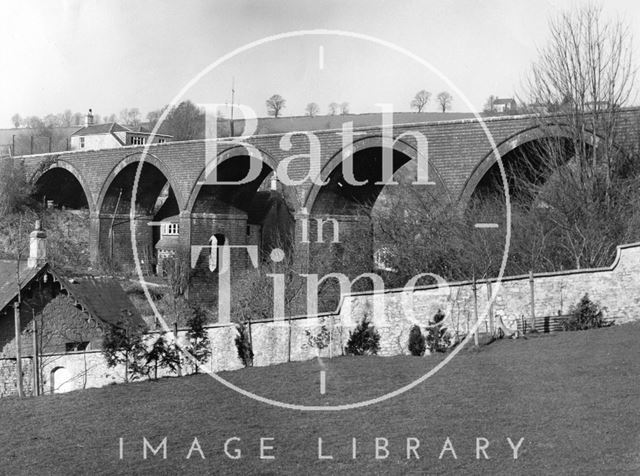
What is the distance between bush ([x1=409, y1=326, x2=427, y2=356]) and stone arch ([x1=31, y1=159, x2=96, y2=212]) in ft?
87.5

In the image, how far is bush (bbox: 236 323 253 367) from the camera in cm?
1620

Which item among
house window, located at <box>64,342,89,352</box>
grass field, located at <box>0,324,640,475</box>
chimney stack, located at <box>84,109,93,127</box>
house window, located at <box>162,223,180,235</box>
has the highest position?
chimney stack, located at <box>84,109,93,127</box>

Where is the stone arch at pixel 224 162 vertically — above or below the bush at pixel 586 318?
above

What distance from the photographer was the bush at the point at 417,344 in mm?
15945

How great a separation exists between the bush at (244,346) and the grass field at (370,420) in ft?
4.64

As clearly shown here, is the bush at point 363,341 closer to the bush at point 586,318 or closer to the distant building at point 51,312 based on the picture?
the bush at point 586,318

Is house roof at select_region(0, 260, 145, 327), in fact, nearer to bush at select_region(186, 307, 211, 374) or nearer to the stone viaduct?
bush at select_region(186, 307, 211, 374)

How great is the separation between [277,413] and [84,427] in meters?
2.40

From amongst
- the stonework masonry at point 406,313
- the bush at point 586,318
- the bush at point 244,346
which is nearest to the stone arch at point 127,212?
the stonework masonry at point 406,313

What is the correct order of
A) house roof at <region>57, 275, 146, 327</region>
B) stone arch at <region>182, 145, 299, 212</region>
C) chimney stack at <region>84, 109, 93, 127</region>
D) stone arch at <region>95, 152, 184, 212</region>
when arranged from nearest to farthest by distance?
house roof at <region>57, 275, 146, 327</region> < stone arch at <region>182, 145, 299, 212</region> < stone arch at <region>95, 152, 184, 212</region> < chimney stack at <region>84, 109, 93, 127</region>

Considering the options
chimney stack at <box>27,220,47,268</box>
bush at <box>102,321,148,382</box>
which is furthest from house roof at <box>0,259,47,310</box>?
bush at <box>102,321,148,382</box>

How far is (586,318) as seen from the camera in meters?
16.5

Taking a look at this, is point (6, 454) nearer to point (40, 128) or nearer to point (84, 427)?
point (84, 427)

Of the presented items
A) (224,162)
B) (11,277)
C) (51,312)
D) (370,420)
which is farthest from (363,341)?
(224,162)
